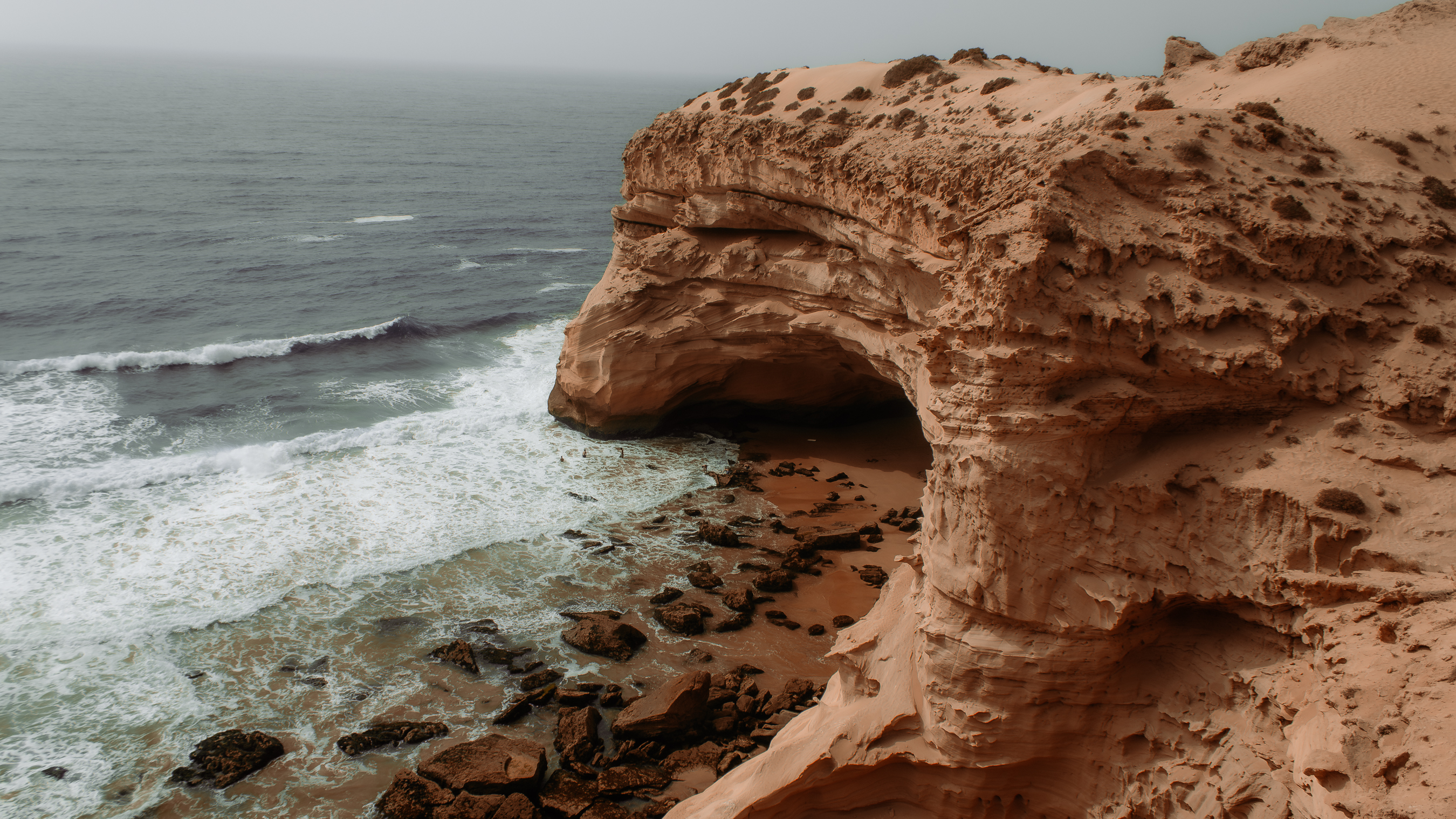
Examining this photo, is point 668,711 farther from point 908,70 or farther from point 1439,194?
point 908,70

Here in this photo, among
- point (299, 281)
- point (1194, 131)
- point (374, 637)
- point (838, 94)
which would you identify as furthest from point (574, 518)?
point (299, 281)

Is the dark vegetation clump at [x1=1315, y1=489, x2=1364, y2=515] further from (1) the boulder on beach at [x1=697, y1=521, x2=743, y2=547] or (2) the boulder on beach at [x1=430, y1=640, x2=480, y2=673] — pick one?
(1) the boulder on beach at [x1=697, y1=521, x2=743, y2=547]

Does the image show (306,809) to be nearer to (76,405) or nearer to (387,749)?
(387,749)

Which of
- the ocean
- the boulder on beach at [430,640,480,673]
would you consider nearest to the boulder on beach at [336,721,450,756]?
the ocean

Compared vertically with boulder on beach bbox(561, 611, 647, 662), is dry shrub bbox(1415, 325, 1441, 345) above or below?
above

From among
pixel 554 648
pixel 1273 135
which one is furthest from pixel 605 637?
pixel 1273 135

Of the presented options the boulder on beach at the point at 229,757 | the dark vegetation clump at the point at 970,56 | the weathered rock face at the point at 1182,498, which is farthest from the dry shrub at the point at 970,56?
the boulder on beach at the point at 229,757
